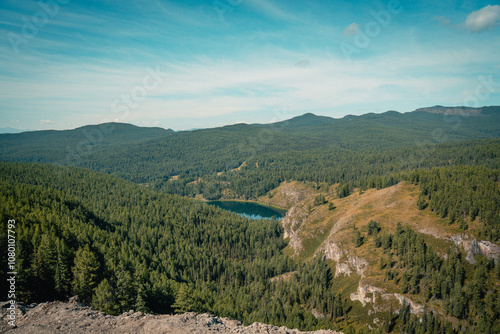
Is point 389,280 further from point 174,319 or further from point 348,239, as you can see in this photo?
point 174,319

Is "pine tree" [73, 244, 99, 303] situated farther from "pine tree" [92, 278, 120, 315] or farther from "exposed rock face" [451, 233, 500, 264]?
"exposed rock face" [451, 233, 500, 264]

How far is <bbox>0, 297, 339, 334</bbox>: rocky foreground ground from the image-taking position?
32.8m

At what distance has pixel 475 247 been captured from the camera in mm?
95812

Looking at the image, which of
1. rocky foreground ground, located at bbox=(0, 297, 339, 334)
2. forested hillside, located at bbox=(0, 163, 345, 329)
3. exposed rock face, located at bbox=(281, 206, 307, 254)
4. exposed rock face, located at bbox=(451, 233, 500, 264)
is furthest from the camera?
exposed rock face, located at bbox=(281, 206, 307, 254)

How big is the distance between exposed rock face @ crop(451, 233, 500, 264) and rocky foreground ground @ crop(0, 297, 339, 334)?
9758 cm

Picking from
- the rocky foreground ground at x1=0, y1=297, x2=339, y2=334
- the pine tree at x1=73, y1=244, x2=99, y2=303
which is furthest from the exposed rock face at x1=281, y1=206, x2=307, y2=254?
the rocky foreground ground at x1=0, y1=297, x2=339, y2=334

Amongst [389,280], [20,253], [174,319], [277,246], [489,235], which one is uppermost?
[20,253]

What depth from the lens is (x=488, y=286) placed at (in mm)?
85438

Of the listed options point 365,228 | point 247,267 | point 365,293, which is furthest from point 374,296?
point 247,267

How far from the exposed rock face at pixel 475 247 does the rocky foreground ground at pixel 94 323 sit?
97.6 metres

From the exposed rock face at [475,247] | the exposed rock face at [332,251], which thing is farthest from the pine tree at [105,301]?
the exposed rock face at [475,247]

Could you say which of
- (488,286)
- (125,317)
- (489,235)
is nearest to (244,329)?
(125,317)

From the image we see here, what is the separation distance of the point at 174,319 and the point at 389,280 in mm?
90863

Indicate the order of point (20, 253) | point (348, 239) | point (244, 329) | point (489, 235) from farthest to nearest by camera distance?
1. point (348, 239)
2. point (489, 235)
3. point (20, 253)
4. point (244, 329)
